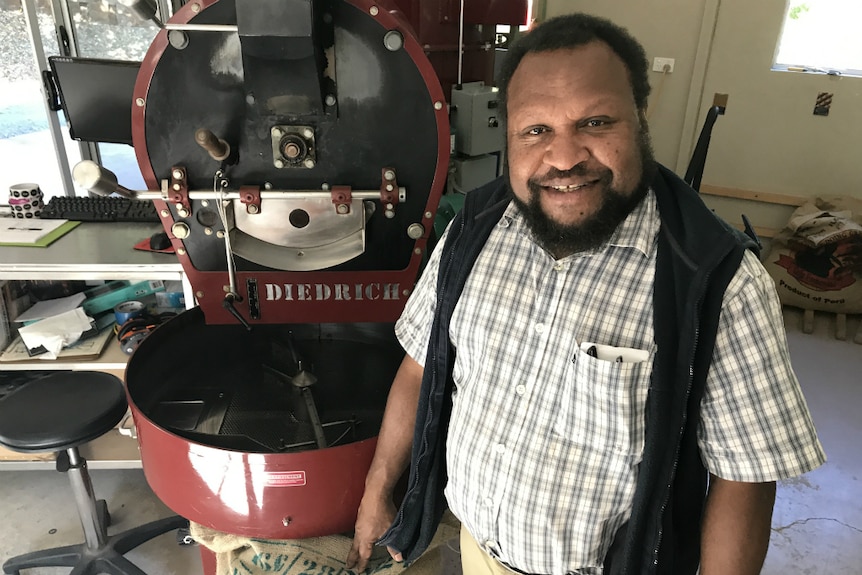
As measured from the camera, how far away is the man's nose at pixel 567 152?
3.26 feet

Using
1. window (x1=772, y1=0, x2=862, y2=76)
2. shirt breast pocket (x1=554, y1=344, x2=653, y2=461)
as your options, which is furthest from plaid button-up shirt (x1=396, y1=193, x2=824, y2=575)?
window (x1=772, y1=0, x2=862, y2=76)

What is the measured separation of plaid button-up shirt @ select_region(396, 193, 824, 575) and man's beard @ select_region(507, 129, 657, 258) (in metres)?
0.02

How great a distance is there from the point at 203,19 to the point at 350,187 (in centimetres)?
37

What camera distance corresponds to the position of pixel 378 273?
1322 millimetres

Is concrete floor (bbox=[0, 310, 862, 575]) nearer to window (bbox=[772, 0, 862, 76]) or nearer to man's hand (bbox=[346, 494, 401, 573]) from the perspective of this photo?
man's hand (bbox=[346, 494, 401, 573])

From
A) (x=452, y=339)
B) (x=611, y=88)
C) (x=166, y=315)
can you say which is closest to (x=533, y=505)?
(x=452, y=339)

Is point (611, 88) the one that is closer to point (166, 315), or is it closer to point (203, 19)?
point (203, 19)

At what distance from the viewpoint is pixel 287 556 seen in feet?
4.41

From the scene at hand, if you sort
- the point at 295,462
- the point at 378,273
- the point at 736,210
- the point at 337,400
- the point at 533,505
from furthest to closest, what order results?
the point at 736,210
the point at 337,400
the point at 378,273
the point at 295,462
the point at 533,505

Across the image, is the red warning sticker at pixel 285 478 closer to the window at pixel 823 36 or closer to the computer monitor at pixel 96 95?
the computer monitor at pixel 96 95

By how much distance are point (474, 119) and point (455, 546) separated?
5.50 ft

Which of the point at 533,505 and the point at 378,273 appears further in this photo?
the point at 378,273

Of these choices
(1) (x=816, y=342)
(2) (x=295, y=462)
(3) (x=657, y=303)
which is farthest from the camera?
(1) (x=816, y=342)

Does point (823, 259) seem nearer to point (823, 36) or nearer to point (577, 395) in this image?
point (823, 36)
